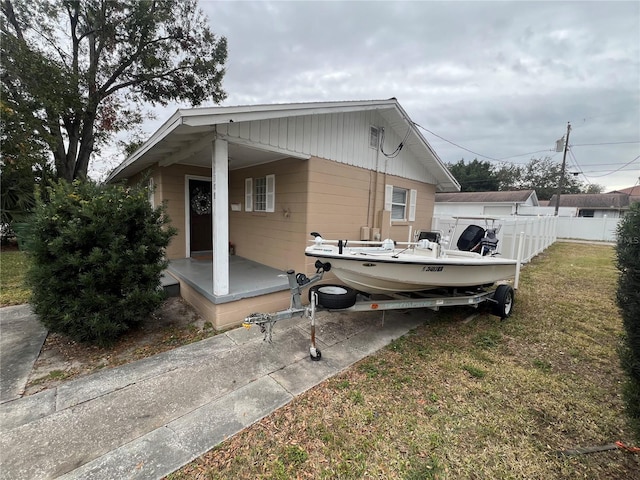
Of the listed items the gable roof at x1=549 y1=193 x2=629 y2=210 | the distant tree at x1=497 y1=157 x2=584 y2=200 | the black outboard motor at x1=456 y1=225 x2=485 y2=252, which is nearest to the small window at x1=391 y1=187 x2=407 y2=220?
the black outboard motor at x1=456 y1=225 x2=485 y2=252

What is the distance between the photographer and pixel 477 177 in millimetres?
40938

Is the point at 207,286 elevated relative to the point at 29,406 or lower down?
elevated

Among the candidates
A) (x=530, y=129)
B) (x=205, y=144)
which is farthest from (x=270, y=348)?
(x=530, y=129)

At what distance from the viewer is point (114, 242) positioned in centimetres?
332

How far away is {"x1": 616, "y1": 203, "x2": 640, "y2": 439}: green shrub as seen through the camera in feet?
6.09

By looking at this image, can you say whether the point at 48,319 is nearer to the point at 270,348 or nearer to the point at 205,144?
the point at 270,348

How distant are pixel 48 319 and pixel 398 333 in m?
4.57

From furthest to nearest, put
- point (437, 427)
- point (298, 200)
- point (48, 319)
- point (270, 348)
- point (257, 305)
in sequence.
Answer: point (298, 200) < point (257, 305) < point (270, 348) < point (48, 319) < point (437, 427)

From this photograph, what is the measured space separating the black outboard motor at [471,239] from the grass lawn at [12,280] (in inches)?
282

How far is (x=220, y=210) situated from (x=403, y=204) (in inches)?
213

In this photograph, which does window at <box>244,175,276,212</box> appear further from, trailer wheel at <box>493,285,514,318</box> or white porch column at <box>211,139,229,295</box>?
trailer wheel at <box>493,285,514,318</box>

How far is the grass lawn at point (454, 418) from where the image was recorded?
1.94 metres

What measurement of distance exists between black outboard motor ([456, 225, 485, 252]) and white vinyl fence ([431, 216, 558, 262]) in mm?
1847

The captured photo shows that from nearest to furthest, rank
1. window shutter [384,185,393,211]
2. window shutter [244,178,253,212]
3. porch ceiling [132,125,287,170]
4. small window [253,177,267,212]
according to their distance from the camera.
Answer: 1. porch ceiling [132,125,287,170]
2. small window [253,177,267,212]
3. window shutter [244,178,253,212]
4. window shutter [384,185,393,211]
